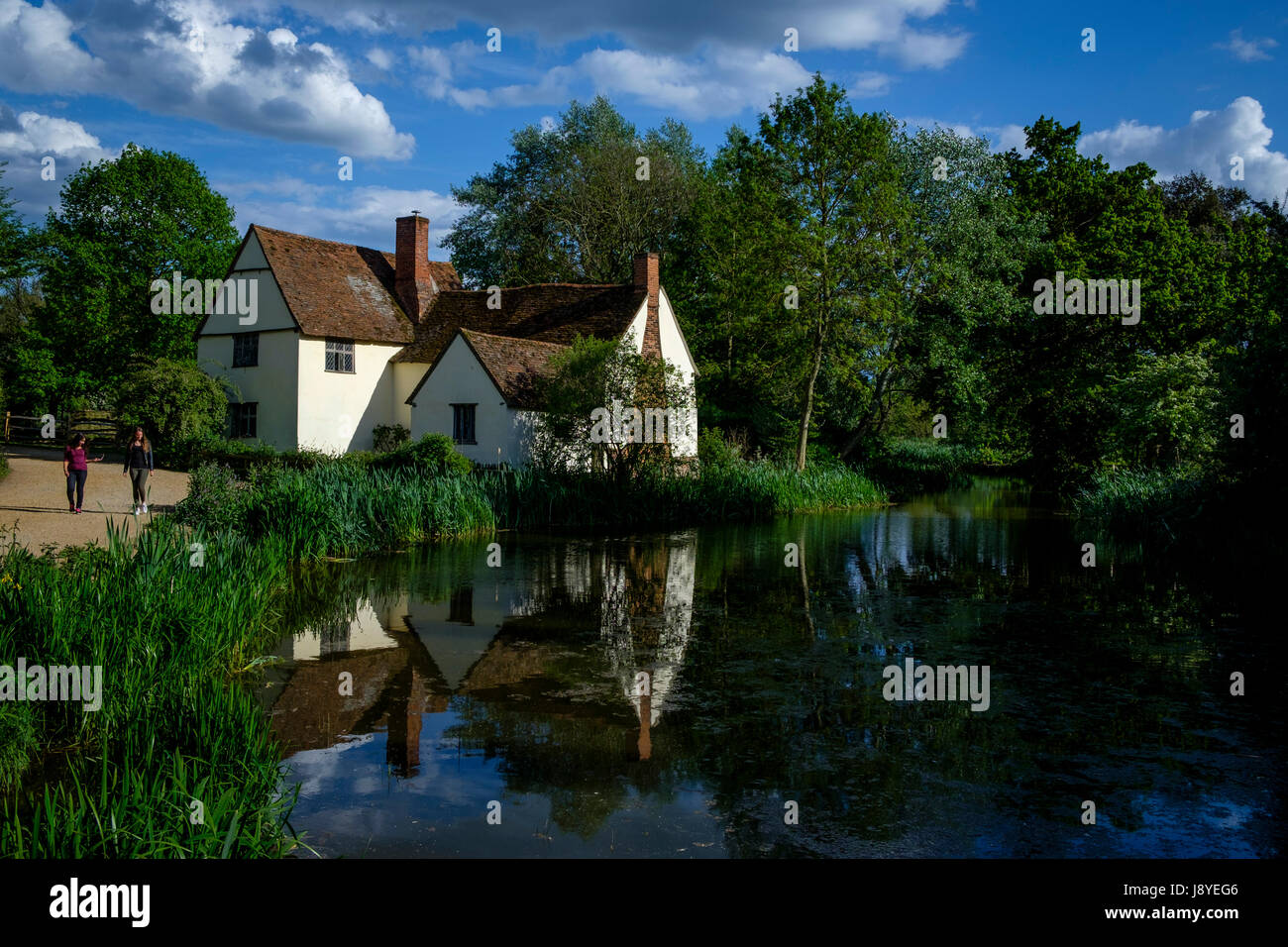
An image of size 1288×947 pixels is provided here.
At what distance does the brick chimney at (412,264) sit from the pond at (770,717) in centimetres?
2579

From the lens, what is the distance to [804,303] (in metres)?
36.4

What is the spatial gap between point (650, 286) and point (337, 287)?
1277 cm

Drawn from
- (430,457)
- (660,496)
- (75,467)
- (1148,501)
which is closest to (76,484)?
(75,467)

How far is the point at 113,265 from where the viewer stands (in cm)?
4738

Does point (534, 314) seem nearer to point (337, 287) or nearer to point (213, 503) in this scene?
point (337, 287)

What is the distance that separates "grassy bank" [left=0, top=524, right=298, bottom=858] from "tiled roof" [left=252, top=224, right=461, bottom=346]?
2681cm

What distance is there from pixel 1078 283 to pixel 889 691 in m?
29.8

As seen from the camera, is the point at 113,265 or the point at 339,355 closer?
the point at 339,355

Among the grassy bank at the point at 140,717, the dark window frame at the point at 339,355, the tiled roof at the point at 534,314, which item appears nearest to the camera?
the grassy bank at the point at 140,717

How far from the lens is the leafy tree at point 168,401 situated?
32812mm

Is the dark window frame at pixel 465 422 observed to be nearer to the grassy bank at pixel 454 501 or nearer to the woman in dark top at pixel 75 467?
the grassy bank at pixel 454 501

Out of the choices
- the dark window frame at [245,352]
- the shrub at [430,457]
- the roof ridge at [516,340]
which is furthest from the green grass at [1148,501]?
the dark window frame at [245,352]
